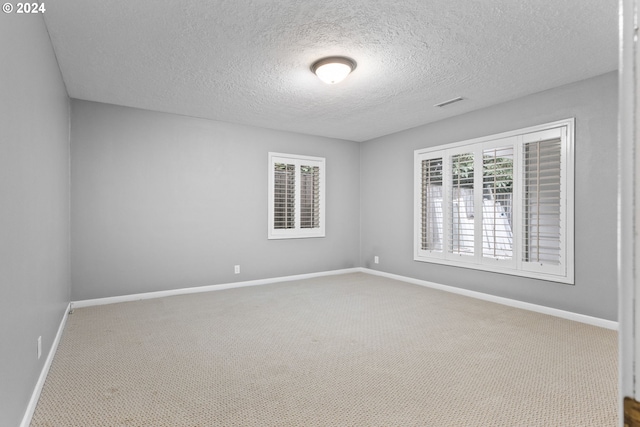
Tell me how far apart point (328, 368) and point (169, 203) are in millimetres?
3339

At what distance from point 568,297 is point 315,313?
2.69 metres

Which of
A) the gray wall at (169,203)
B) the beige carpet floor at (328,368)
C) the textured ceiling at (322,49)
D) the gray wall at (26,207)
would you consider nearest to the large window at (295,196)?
the gray wall at (169,203)

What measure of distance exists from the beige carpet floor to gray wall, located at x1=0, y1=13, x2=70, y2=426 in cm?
39


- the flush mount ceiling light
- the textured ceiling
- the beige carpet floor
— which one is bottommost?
the beige carpet floor

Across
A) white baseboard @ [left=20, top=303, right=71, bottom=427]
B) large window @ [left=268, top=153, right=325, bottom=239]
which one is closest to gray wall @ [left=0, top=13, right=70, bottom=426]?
white baseboard @ [left=20, top=303, right=71, bottom=427]

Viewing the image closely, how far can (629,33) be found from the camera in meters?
0.45

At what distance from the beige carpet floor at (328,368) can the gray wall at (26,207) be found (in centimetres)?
39

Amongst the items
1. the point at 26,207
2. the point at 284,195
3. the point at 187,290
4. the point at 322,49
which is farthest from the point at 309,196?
the point at 26,207

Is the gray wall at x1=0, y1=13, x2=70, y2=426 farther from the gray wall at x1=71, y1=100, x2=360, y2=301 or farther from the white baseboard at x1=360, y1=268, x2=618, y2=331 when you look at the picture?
the white baseboard at x1=360, y1=268, x2=618, y2=331

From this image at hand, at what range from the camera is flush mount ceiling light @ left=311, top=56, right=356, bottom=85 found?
10.3 ft

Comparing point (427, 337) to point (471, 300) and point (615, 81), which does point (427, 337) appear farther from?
point (615, 81)

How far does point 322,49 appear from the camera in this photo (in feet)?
9.93

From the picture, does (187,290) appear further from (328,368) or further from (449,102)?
(449,102)

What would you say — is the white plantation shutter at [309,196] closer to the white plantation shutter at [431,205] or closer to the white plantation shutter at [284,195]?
the white plantation shutter at [284,195]
